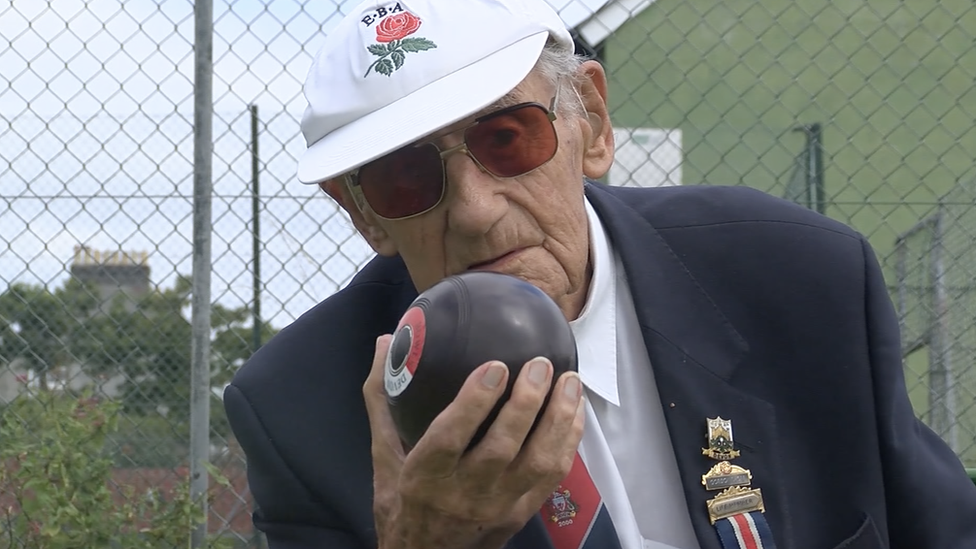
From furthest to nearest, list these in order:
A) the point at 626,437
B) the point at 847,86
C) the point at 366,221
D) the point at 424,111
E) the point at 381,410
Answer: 1. the point at 847,86
2. the point at 366,221
3. the point at 626,437
4. the point at 424,111
5. the point at 381,410

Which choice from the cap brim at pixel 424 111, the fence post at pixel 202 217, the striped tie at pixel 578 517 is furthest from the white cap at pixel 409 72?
the fence post at pixel 202 217

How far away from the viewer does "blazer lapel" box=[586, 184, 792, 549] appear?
6.91ft

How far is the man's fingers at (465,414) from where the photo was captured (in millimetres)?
1514

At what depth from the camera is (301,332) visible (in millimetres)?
2332

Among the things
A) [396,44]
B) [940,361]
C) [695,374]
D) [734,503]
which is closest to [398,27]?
[396,44]

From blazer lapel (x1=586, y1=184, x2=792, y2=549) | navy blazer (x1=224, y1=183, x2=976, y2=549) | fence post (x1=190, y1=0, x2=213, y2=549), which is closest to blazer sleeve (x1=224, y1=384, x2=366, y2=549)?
navy blazer (x1=224, y1=183, x2=976, y2=549)

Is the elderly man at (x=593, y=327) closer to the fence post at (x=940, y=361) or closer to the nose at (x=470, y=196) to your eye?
the nose at (x=470, y=196)

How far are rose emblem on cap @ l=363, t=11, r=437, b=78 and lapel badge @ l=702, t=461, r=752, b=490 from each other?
3.07 ft

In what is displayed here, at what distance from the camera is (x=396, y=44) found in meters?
2.08

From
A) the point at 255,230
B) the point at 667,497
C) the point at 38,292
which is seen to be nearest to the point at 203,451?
the point at 255,230

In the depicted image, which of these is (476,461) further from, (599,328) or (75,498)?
(75,498)

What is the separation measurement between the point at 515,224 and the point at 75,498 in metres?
2.34

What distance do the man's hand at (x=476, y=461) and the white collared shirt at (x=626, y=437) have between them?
1.26ft

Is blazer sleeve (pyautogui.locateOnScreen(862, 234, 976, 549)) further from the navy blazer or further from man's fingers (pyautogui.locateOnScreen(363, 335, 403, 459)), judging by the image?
man's fingers (pyautogui.locateOnScreen(363, 335, 403, 459))
